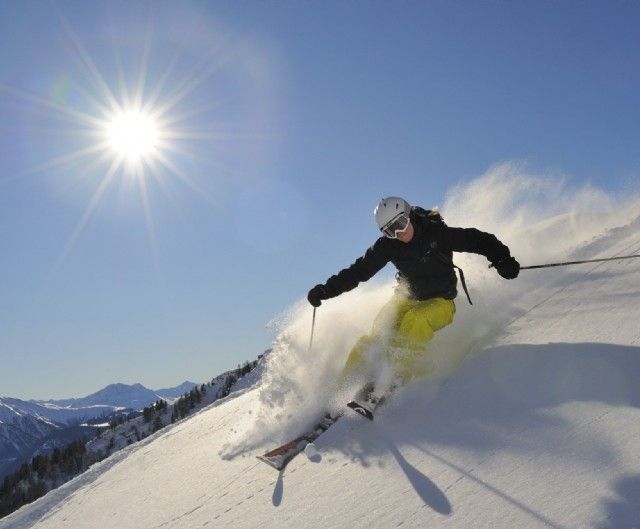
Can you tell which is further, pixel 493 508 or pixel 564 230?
pixel 564 230

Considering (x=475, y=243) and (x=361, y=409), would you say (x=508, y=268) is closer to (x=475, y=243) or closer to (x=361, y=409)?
(x=475, y=243)

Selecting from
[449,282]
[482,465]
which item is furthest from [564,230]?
[482,465]

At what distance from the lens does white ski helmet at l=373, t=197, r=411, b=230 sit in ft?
20.6

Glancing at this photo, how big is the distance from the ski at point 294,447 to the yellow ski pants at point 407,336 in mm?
713

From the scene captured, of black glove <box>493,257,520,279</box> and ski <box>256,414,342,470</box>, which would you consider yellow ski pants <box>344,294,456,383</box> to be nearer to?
ski <box>256,414,342,470</box>

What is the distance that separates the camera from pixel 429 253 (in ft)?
21.3

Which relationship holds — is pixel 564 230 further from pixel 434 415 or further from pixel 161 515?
pixel 161 515

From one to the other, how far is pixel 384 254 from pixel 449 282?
0.95 metres

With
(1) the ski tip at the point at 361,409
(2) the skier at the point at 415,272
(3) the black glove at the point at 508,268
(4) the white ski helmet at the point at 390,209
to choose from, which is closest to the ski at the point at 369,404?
(1) the ski tip at the point at 361,409

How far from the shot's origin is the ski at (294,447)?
17.6ft

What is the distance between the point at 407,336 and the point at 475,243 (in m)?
1.48

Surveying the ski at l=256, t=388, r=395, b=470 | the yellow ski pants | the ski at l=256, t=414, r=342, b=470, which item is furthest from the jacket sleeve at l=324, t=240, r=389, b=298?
the ski at l=256, t=414, r=342, b=470

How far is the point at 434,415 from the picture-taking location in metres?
5.04

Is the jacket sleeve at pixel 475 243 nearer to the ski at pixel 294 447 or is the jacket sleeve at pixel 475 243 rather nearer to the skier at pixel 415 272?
the skier at pixel 415 272
